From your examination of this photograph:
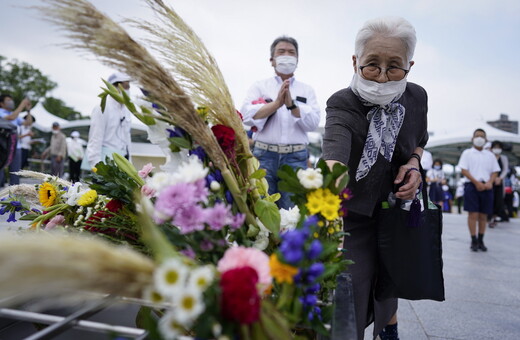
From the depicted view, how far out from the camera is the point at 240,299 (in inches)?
21.0

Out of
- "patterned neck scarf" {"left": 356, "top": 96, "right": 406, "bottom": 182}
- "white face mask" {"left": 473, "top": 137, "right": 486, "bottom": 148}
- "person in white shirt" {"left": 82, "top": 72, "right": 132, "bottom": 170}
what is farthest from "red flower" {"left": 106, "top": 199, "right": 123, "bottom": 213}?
"white face mask" {"left": 473, "top": 137, "right": 486, "bottom": 148}

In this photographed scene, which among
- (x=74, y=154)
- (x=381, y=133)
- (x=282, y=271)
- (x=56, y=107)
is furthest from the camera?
(x=56, y=107)

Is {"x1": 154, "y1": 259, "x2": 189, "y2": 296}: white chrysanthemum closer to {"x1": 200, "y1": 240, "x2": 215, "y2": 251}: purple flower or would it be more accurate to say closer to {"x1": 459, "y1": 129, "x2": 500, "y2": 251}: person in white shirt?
{"x1": 200, "y1": 240, "x2": 215, "y2": 251}: purple flower

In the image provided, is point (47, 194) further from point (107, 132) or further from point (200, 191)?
point (107, 132)

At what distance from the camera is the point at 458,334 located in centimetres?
249

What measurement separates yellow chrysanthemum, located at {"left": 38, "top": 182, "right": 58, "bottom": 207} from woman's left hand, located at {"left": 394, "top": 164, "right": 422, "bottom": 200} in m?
1.31

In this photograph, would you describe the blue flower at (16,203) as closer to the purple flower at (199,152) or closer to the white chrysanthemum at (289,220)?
the purple flower at (199,152)

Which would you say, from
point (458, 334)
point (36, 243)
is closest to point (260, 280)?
point (36, 243)

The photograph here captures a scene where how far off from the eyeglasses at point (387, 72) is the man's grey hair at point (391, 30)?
0.21ft

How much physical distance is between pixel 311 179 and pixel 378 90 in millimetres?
826

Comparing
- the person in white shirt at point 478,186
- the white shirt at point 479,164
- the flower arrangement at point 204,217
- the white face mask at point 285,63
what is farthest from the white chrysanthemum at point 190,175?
the white shirt at point 479,164

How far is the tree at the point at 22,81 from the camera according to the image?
31797 mm

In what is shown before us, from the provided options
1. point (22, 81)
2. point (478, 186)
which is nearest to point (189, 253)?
point (478, 186)

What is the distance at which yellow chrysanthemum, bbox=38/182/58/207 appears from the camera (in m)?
1.41
